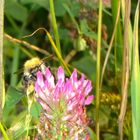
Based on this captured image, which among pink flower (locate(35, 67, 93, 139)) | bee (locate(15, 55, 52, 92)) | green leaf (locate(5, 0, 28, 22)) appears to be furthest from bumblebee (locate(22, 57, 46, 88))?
green leaf (locate(5, 0, 28, 22))

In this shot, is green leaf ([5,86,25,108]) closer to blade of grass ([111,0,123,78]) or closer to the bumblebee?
the bumblebee

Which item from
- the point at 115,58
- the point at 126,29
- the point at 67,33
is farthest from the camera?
the point at 67,33

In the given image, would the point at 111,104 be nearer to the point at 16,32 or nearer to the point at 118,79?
the point at 118,79

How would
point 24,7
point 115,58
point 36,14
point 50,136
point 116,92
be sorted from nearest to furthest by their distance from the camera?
point 50,136 < point 115,58 < point 116,92 < point 24,7 < point 36,14

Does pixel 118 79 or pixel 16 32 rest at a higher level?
pixel 16 32

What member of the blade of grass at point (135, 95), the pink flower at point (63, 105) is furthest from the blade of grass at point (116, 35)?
the pink flower at point (63, 105)

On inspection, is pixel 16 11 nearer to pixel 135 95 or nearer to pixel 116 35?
pixel 116 35

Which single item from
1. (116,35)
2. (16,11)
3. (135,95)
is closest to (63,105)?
(135,95)

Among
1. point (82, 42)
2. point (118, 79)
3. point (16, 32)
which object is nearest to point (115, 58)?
point (118, 79)
